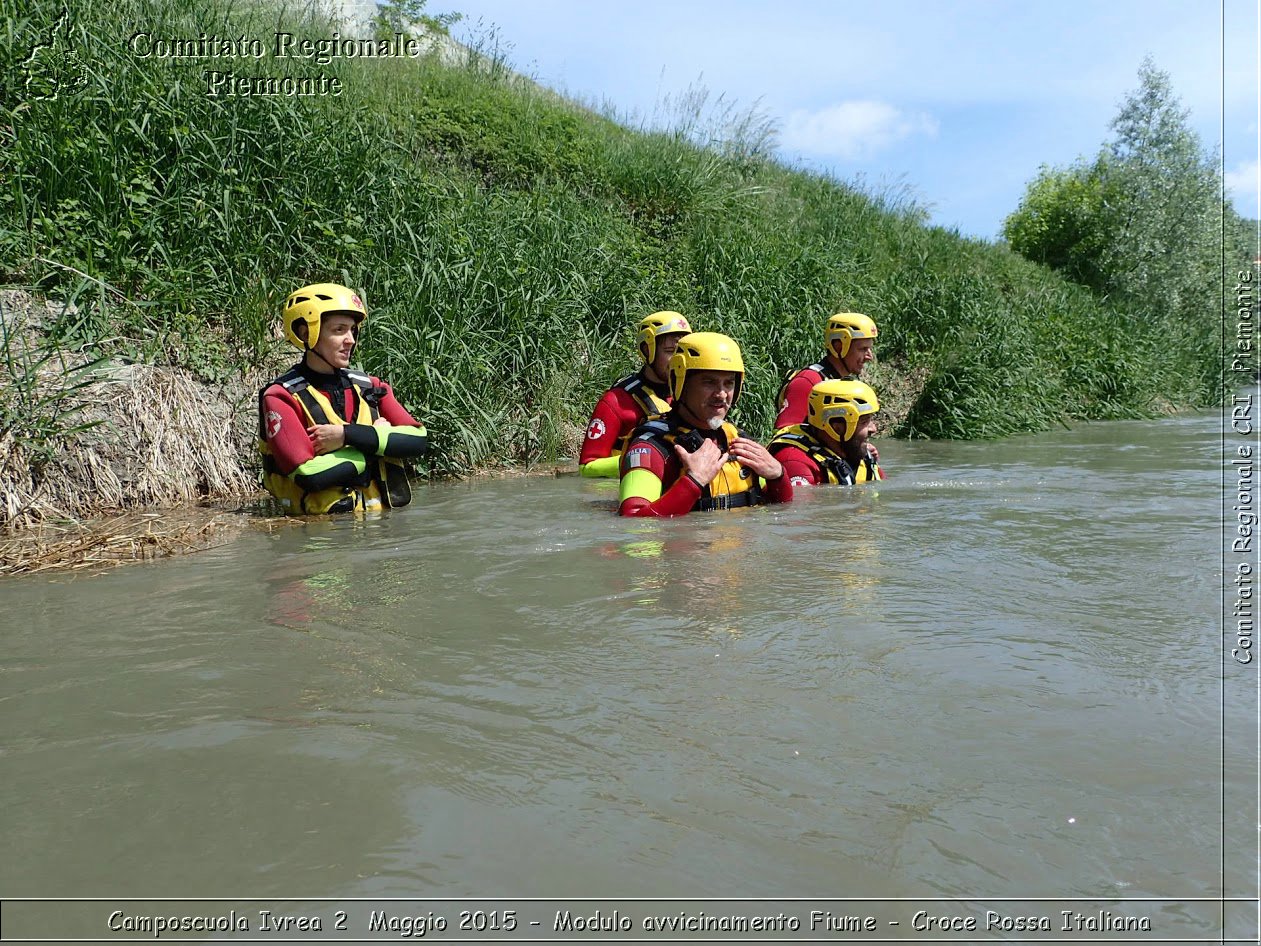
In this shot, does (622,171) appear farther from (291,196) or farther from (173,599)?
(173,599)

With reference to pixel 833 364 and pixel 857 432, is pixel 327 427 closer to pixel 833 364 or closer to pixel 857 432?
pixel 857 432

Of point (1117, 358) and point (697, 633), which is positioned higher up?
point (1117, 358)

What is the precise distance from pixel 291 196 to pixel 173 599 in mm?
5164

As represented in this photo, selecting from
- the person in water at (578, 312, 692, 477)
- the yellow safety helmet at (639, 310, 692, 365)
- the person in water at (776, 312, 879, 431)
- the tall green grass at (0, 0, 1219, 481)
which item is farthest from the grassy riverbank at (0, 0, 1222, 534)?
the person in water at (776, 312, 879, 431)

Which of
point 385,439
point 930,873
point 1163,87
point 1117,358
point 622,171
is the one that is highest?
point 1163,87

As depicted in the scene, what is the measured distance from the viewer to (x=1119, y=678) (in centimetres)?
291

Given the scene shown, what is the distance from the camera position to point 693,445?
6.03m

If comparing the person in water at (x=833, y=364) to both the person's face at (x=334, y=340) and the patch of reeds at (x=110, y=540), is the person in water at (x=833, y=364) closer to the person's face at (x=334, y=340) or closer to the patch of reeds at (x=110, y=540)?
the person's face at (x=334, y=340)

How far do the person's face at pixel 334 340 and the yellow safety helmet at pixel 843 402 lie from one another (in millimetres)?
3039

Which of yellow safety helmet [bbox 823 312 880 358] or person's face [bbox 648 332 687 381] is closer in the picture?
person's face [bbox 648 332 687 381]

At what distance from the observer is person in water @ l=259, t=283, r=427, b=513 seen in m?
6.23

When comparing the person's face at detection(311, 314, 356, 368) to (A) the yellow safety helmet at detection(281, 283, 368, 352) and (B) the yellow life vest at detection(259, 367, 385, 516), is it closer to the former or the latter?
(A) the yellow safety helmet at detection(281, 283, 368, 352)

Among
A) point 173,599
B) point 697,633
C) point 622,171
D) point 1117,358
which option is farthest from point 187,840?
point 1117,358

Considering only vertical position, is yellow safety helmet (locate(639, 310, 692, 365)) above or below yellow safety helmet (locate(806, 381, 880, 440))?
above
